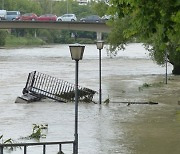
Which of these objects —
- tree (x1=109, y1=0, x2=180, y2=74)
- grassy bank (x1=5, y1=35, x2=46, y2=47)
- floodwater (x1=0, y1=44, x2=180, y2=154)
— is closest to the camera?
tree (x1=109, y1=0, x2=180, y2=74)

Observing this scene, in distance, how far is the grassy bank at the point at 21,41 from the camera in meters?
114

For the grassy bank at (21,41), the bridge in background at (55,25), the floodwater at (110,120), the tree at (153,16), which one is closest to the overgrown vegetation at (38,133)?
the floodwater at (110,120)

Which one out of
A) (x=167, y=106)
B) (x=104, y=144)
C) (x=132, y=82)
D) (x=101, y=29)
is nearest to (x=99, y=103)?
(x=167, y=106)

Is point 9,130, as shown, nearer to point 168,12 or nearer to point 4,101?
point 4,101

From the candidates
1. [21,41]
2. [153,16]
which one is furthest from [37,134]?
[21,41]

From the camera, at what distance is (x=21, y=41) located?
117750mm

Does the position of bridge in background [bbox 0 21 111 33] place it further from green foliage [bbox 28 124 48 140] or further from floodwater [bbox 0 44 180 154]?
green foliage [bbox 28 124 48 140]

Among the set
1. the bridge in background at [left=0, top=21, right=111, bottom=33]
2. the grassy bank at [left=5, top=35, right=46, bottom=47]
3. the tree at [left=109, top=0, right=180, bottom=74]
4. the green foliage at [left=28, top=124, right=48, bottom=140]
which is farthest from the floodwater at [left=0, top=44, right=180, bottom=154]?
the grassy bank at [left=5, top=35, right=46, bottom=47]

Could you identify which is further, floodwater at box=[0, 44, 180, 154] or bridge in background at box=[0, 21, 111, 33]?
bridge in background at box=[0, 21, 111, 33]

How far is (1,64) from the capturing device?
63.4 metres

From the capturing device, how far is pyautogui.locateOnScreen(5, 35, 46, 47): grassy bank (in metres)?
114

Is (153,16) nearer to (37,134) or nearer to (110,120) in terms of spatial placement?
(37,134)

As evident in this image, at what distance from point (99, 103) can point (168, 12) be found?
1931 cm

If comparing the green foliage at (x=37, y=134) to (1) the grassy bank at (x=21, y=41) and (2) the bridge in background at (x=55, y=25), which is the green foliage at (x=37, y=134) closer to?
(2) the bridge in background at (x=55, y=25)
